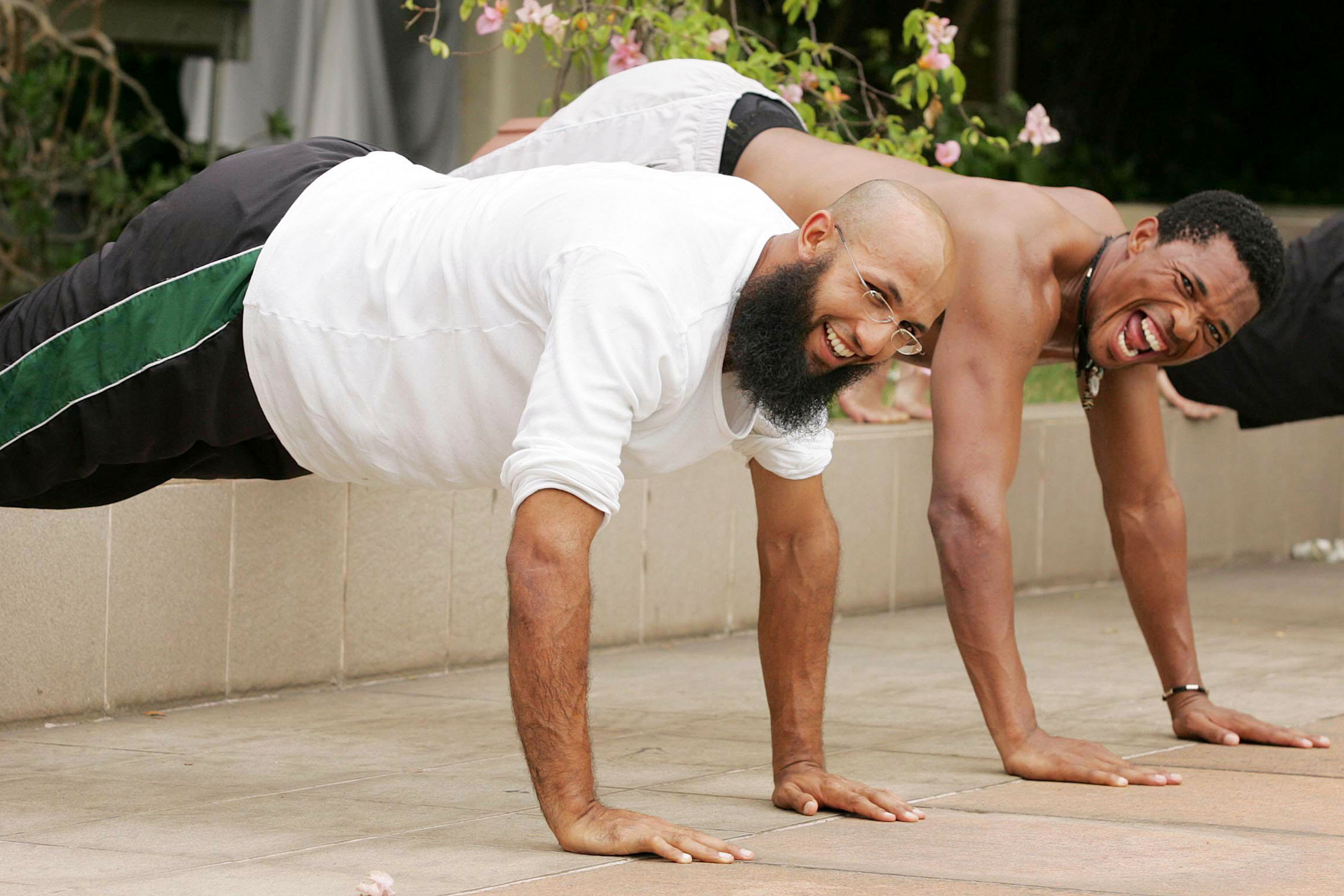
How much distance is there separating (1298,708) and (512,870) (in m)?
2.70

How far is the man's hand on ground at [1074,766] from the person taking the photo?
4.04 m

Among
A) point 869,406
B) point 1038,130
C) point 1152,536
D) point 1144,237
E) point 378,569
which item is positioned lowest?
point 378,569

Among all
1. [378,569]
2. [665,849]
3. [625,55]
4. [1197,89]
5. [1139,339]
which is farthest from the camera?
[1197,89]

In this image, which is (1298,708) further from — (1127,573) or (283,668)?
(283,668)

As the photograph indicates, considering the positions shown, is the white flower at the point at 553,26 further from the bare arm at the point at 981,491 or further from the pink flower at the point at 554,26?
the bare arm at the point at 981,491

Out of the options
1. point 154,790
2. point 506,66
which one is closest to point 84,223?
point 506,66

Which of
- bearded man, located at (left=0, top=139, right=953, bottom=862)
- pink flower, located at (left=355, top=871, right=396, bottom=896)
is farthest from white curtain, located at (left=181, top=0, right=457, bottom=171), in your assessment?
pink flower, located at (left=355, top=871, right=396, bottom=896)

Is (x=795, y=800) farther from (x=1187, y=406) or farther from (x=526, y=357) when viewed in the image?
(x=1187, y=406)

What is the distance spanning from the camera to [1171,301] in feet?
13.7

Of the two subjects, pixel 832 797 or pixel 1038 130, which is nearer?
pixel 832 797

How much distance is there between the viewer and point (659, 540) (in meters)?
6.22

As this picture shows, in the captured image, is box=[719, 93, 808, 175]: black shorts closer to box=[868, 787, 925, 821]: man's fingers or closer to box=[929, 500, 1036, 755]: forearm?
box=[929, 500, 1036, 755]: forearm

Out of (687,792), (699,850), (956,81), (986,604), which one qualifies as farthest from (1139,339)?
(956,81)

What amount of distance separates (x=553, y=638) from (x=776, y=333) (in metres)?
0.65
